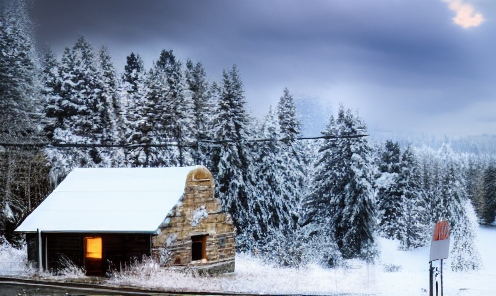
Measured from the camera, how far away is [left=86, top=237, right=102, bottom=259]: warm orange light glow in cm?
1372

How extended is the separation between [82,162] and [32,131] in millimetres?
2072

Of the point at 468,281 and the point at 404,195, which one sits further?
the point at 404,195

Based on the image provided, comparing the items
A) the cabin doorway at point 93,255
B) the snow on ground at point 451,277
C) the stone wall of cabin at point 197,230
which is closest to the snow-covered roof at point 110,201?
the stone wall of cabin at point 197,230

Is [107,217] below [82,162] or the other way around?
below

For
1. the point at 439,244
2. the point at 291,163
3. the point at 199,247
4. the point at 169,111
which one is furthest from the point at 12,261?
the point at 439,244

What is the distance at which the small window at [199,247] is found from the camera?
1366 centimetres

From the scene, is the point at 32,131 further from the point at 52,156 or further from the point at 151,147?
the point at 151,147

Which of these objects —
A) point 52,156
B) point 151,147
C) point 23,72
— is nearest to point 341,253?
point 151,147

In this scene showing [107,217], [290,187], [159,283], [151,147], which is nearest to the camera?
[159,283]

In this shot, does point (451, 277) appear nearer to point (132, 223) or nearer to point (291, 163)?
point (291, 163)

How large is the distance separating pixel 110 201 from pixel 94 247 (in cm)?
154

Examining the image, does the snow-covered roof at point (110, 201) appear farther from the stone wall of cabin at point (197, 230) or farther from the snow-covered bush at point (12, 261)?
the snow-covered bush at point (12, 261)

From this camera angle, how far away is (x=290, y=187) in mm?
16797

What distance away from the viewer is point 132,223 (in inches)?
485
